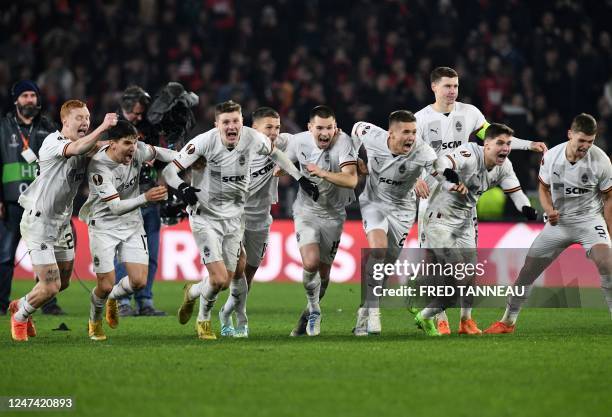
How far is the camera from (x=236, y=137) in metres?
10.6

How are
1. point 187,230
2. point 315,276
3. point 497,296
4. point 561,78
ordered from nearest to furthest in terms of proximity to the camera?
point 315,276, point 497,296, point 187,230, point 561,78

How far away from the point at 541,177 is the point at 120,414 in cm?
600

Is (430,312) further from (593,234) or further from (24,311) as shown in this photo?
(24,311)

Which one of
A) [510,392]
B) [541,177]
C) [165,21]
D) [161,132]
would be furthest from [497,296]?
[165,21]

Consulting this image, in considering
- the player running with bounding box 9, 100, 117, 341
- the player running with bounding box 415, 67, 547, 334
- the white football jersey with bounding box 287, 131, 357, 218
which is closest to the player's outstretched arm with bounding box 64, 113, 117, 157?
the player running with bounding box 9, 100, 117, 341

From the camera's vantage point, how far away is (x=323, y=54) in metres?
21.6

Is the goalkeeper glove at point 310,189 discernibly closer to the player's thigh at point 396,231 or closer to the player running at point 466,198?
the player's thigh at point 396,231

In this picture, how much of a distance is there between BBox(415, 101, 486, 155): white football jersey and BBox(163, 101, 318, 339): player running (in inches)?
82.0

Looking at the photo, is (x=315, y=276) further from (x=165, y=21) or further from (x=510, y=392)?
(x=165, y=21)

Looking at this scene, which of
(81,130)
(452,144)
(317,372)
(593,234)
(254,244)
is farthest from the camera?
(452,144)

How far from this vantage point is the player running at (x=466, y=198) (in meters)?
11.1

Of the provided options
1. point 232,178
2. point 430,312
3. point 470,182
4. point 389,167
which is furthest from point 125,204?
point 470,182

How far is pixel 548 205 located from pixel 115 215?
4.26 m

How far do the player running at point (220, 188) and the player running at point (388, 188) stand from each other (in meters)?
0.87
